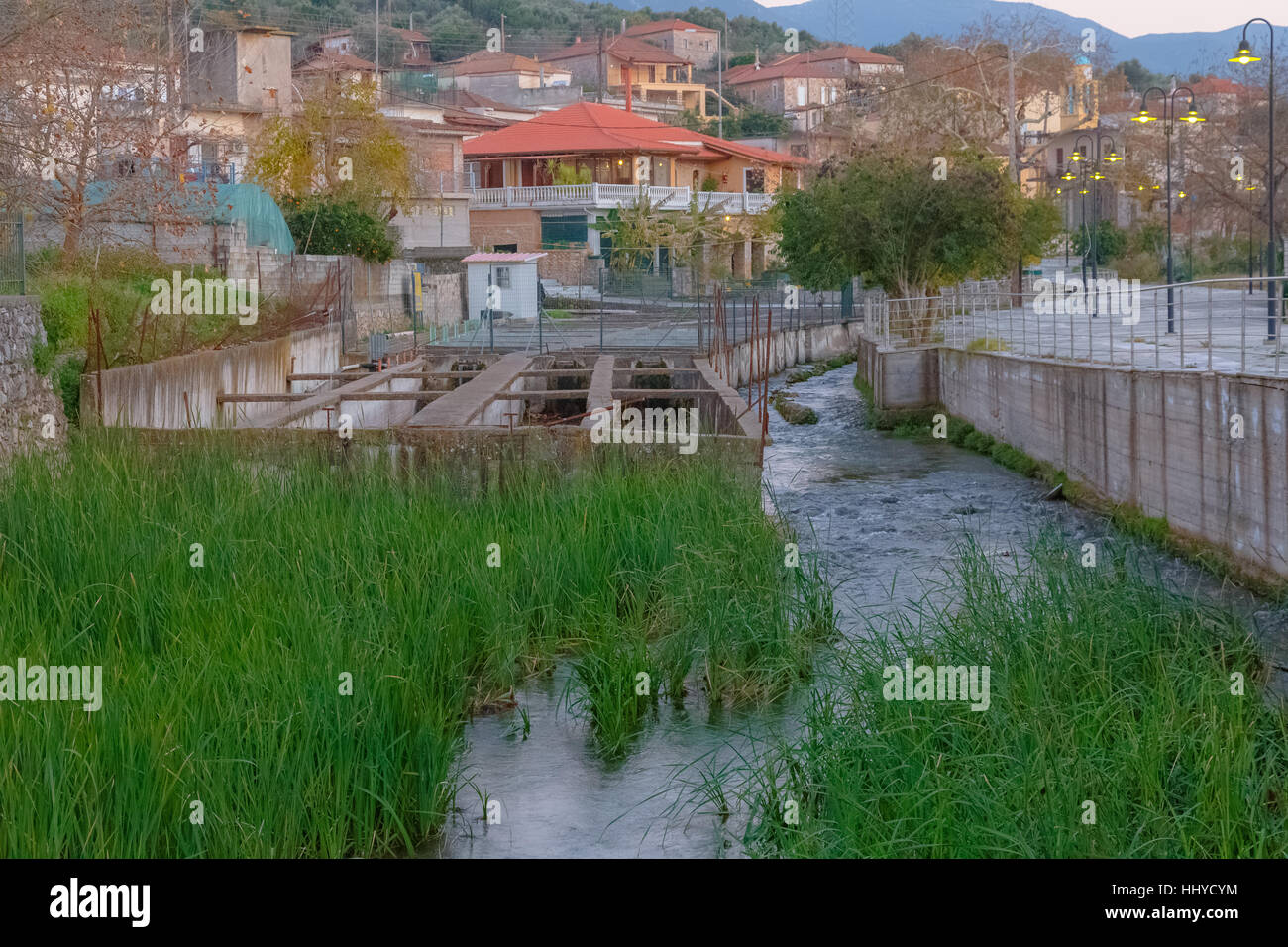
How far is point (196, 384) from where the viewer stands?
20984mm

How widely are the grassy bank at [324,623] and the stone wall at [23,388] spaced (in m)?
0.62

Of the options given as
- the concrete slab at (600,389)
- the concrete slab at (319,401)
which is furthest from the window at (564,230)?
the concrete slab at (319,401)

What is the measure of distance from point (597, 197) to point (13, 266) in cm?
5391

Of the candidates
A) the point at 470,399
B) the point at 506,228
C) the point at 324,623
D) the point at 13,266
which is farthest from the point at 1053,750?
the point at 506,228

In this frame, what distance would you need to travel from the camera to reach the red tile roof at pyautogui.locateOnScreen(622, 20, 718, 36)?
15062 centimetres

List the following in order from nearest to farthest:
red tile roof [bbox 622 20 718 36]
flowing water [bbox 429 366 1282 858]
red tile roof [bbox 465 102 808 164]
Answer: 1. flowing water [bbox 429 366 1282 858]
2. red tile roof [bbox 465 102 808 164]
3. red tile roof [bbox 622 20 718 36]

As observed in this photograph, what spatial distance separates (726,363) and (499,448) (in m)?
16.4

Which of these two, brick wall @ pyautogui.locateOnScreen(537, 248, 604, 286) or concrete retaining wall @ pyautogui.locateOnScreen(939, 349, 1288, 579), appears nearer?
concrete retaining wall @ pyautogui.locateOnScreen(939, 349, 1288, 579)

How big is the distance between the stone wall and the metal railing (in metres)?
12.5

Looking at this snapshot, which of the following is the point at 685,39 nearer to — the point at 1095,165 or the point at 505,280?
the point at 505,280

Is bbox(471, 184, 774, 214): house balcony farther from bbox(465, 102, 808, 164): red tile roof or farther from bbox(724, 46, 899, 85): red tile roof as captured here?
bbox(724, 46, 899, 85): red tile roof

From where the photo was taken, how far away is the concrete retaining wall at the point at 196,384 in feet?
57.7

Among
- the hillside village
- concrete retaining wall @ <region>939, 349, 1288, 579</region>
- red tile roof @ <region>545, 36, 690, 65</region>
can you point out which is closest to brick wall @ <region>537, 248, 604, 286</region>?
the hillside village
